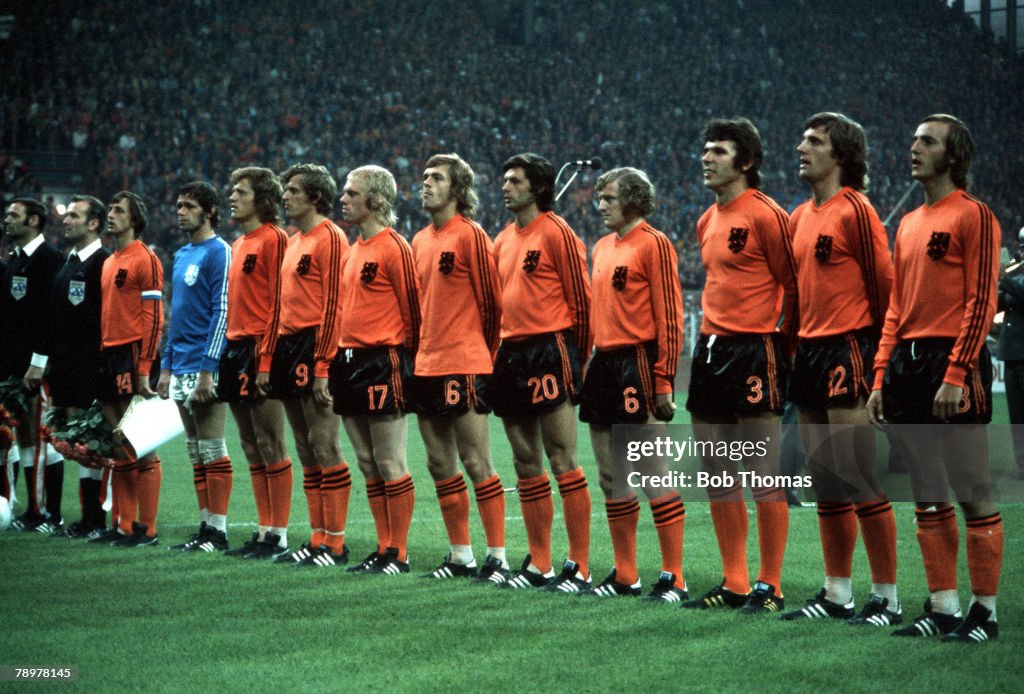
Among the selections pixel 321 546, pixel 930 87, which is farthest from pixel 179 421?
pixel 930 87

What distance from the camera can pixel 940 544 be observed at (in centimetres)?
500

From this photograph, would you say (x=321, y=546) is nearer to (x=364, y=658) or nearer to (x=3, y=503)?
(x=3, y=503)

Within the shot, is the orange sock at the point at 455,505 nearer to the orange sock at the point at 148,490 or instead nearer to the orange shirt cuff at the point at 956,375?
Answer: the orange sock at the point at 148,490

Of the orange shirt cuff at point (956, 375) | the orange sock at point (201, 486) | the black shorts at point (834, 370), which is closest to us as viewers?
the orange shirt cuff at point (956, 375)

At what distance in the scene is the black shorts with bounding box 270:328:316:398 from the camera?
730 centimetres

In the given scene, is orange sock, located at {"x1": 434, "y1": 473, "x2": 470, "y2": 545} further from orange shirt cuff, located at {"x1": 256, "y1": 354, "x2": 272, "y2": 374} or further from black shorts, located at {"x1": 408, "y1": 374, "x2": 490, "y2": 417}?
orange shirt cuff, located at {"x1": 256, "y1": 354, "x2": 272, "y2": 374}

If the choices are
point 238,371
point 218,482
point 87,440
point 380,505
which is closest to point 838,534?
point 380,505

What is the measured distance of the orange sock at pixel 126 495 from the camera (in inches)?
329

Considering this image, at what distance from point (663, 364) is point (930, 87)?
32.4 meters

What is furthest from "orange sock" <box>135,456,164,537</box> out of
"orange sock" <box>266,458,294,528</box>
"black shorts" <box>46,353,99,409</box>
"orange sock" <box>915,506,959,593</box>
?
"orange sock" <box>915,506,959,593</box>

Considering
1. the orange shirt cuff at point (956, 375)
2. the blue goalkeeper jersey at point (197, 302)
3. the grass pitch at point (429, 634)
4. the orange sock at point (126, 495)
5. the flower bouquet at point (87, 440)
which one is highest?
the blue goalkeeper jersey at point (197, 302)

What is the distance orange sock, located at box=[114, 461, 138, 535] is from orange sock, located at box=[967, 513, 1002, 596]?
5305 mm

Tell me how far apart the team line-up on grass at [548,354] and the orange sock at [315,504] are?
2 centimetres

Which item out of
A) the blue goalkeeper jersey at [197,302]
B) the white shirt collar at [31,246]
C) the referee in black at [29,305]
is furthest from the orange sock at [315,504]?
the white shirt collar at [31,246]
